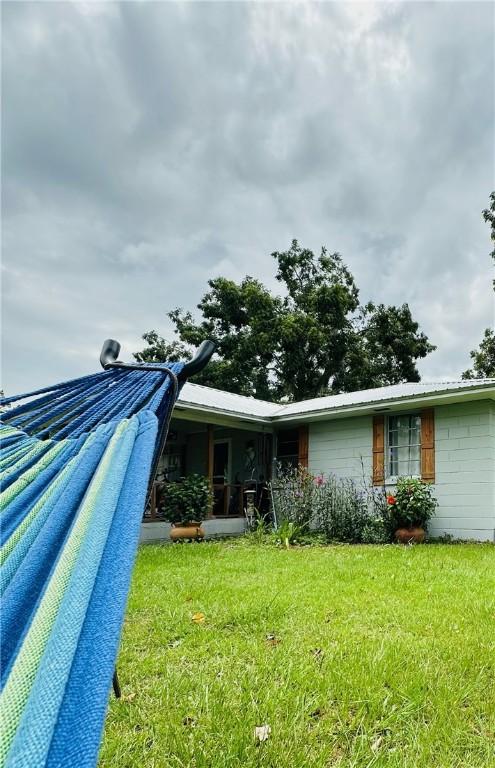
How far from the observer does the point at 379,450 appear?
9.16 meters

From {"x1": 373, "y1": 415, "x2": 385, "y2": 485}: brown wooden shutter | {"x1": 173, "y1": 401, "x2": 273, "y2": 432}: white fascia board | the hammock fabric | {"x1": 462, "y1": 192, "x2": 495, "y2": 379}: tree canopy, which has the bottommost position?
the hammock fabric

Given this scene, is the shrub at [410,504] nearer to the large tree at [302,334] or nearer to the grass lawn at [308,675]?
the grass lawn at [308,675]

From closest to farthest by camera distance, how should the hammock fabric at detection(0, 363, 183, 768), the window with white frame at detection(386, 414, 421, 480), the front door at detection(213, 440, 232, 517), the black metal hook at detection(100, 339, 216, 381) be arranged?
the hammock fabric at detection(0, 363, 183, 768) → the black metal hook at detection(100, 339, 216, 381) → the window with white frame at detection(386, 414, 421, 480) → the front door at detection(213, 440, 232, 517)

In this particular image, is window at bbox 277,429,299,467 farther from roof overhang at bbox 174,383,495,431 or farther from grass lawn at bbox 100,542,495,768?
grass lawn at bbox 100,542,495,768

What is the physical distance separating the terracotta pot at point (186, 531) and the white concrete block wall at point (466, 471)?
3.96 meters

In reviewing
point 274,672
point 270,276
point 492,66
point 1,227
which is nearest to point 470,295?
point 270,276

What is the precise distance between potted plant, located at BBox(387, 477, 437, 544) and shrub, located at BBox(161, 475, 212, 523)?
311 cm

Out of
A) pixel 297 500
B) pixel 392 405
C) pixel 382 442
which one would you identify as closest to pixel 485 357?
pixel 382 442

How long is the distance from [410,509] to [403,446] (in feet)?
5.39

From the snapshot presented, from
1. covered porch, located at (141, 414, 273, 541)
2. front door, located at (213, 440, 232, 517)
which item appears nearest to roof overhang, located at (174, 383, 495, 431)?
covered porch, located at (141, 414, 273, 541)

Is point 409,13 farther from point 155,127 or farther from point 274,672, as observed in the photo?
point 274,672

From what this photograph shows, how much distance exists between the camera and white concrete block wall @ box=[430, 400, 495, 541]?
7918mm

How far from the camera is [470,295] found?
16.3 meters

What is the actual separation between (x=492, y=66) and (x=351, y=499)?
682 cm
